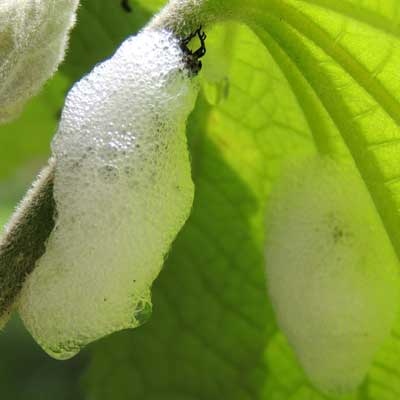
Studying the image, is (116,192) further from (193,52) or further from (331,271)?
(331,271)

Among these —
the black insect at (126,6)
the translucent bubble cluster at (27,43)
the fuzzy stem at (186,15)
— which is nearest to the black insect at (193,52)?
the fuzzy stem at (186,15)

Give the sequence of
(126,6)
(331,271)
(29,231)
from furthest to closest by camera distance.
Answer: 1. (126,6)
2. (331,271)
3. (29,231)

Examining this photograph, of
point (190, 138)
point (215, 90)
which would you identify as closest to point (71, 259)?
point (215, 90)

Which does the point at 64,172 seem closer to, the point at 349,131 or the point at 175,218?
the point at 175,218

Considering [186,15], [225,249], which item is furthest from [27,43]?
[225,249]

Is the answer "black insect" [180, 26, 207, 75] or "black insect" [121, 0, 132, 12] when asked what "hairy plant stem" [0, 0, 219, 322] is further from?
"black insect" [121, 0, 132, 12]

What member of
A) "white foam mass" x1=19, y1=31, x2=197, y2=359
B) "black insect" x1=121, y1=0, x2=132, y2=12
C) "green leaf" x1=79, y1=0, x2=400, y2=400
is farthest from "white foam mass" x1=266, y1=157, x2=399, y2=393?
"black insect" x1=121, y1=0, x2=132, y2=12
